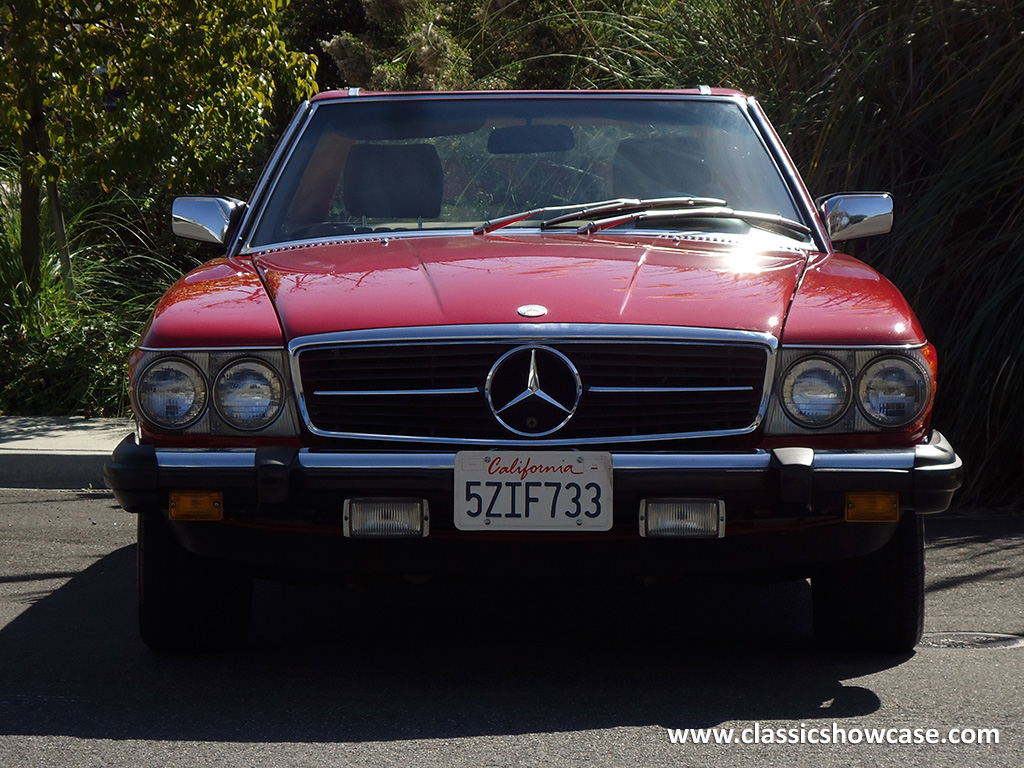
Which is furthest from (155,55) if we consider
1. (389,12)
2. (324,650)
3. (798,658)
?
(389,12)

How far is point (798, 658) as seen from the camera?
385cm

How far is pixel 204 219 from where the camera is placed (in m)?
4.58

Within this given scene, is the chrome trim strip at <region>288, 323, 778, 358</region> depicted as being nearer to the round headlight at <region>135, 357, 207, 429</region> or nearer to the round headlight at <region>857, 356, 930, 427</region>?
the round headlight at <region>857, 356, 930, 427</region>

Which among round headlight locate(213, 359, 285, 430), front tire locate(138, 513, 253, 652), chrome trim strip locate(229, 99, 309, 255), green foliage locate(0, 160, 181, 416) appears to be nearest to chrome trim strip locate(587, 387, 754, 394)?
round headlight locate(213, 359, 285, 430)

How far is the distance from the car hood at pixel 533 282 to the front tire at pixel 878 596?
753 mm

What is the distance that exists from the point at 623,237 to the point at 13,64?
5.80 meters

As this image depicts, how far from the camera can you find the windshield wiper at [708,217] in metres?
4.25

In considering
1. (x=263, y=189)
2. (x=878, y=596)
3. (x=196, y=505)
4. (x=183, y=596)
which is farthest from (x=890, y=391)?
(x=263, y=189)

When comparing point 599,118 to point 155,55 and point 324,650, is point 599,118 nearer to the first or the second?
point 324,650

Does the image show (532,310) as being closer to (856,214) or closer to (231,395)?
(231,395)

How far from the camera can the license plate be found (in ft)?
10.6

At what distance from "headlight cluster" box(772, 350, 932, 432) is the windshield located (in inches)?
39.0

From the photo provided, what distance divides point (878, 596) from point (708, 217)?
1.25 metres

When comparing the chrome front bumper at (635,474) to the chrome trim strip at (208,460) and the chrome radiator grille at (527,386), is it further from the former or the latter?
the chrome radiator grille at (527,386)
